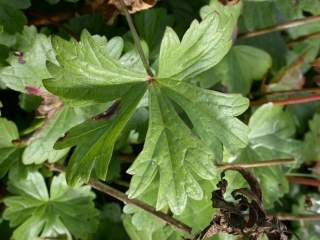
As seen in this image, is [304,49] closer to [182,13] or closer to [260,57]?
[260,57]

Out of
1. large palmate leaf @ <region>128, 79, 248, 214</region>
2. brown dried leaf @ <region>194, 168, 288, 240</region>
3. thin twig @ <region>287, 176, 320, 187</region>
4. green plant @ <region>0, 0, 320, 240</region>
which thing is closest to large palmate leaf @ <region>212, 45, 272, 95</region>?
green plant @ <region>0, 0, 320, 240</region>

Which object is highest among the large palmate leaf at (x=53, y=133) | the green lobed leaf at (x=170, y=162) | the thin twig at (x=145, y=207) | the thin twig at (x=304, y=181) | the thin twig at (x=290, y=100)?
the large palmate leaf at (x=53, y=133)

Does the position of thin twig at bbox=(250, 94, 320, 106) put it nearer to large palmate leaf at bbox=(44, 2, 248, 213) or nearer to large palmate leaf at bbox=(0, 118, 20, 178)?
large palmate leaf at bbox=(44, 2, 248, 213)

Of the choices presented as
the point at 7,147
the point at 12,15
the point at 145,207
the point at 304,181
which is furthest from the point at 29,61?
the point at 304,181

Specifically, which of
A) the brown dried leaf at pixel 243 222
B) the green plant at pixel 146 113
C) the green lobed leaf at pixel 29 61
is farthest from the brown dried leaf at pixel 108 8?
the brown dried leaf at pixel 243 222

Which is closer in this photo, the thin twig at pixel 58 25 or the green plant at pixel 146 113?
the green plant at pixel 146 113

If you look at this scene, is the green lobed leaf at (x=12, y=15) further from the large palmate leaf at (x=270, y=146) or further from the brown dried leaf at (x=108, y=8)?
the large palmate leaf at (x=270, y=146)

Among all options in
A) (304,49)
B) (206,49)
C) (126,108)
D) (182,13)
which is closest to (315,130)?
(304,49)

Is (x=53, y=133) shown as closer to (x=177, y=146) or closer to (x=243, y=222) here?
(x=177, y=146)
